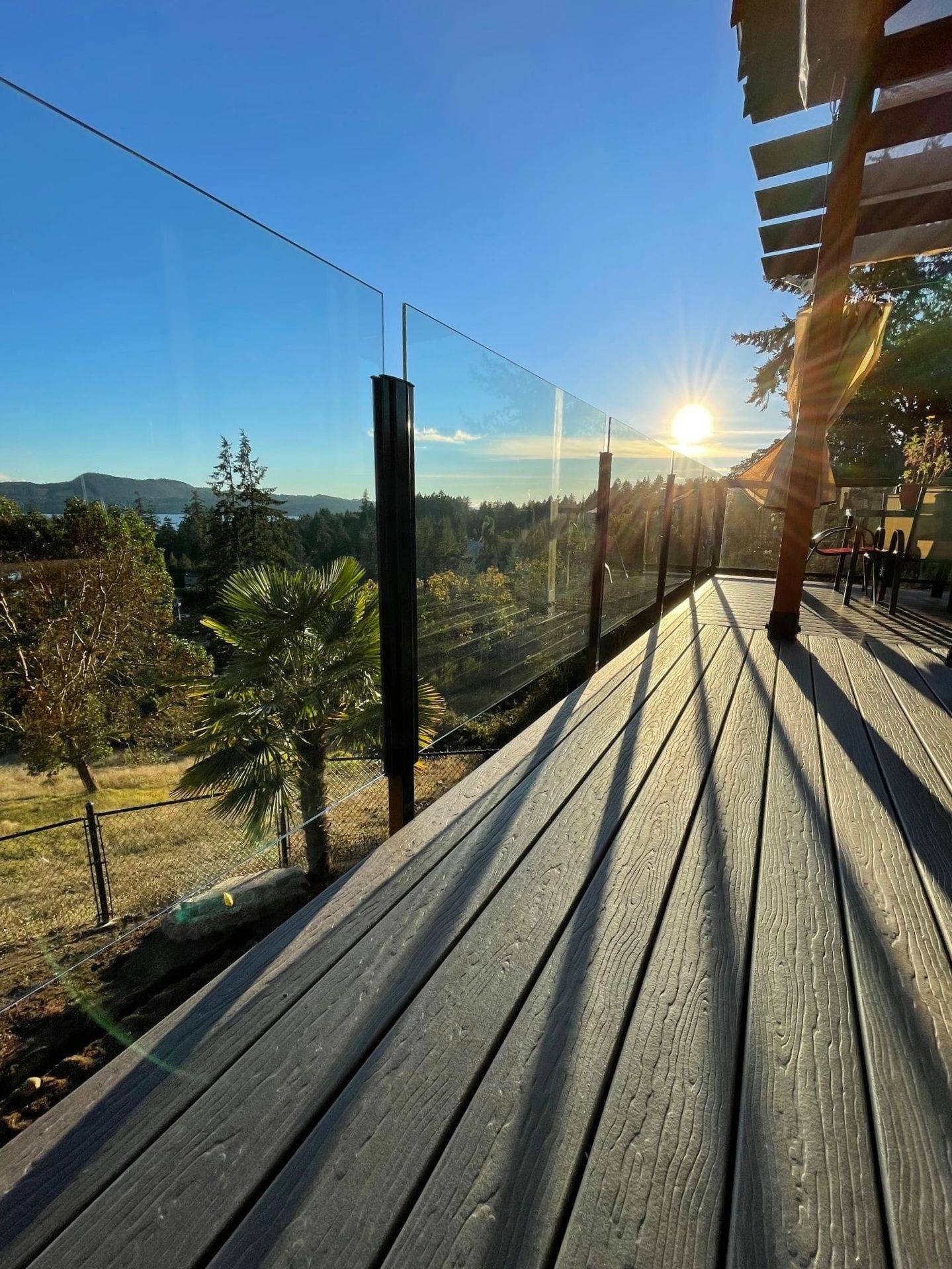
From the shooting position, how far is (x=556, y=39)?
3518 mm

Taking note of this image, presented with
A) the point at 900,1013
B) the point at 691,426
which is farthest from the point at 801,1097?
Answer: the point at 691,426

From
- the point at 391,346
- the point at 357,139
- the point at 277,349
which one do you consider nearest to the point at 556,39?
the point at 357,139

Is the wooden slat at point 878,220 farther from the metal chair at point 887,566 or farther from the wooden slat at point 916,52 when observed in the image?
the metal chair at point 887,566

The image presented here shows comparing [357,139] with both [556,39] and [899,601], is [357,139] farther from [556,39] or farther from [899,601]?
[899,601]

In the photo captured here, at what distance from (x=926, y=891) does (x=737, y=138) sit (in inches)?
Result: 181

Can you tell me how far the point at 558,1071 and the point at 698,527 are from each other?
20.9 feet

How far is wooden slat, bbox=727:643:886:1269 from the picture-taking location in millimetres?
573

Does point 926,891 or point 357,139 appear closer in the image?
point 926,891

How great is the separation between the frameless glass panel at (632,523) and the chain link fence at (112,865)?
90.8 inches

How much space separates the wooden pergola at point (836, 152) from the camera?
8.17 feet

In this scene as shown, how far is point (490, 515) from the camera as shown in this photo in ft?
7.14

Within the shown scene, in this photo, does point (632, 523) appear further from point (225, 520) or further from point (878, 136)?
point (225, 520)

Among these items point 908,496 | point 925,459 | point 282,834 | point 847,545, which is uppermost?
point 925,459

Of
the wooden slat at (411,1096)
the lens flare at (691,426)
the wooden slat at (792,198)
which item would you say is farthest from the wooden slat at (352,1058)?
the lens flare at (691,426)
